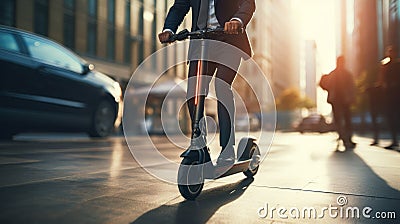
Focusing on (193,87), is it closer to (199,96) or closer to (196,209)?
(199,96)

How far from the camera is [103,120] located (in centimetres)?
791

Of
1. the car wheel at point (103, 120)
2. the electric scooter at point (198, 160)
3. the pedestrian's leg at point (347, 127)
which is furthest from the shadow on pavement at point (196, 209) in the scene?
the pedestrian's leg at point (347, 127)

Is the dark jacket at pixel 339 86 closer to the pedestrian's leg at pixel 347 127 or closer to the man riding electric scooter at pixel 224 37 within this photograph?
the pedestrian's leg at pixel 347 127

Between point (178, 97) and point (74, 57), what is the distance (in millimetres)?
13484

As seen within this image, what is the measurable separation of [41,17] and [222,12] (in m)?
20.8

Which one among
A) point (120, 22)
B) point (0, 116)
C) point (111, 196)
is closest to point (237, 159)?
point (111, 196)

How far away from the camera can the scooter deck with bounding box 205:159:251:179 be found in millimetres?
2911

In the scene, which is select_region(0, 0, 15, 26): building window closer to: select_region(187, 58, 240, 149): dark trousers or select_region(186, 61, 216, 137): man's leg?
select_region(187, 58, 240, 149): dark trousers

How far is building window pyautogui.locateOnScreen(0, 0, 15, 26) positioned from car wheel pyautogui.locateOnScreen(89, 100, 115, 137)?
13.5 m

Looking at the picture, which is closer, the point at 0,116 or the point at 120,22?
the point at 0,116

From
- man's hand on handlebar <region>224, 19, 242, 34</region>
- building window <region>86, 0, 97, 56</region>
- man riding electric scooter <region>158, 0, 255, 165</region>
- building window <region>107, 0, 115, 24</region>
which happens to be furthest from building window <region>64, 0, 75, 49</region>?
man's hand on handlebar <region>224, 19, 242, 34</region>

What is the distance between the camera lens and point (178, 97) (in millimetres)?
20609

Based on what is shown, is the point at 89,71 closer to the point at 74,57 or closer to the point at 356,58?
the point at 74,57

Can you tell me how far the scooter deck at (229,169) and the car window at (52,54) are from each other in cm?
421
